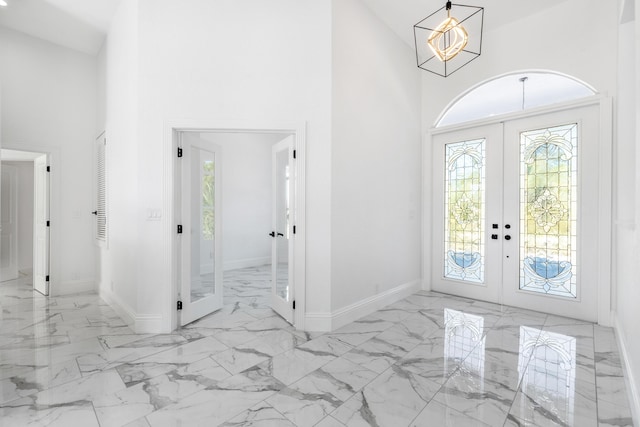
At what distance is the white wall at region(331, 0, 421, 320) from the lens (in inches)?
133

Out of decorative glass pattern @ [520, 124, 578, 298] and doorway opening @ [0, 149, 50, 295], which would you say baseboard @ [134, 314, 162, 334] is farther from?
doorway opening @ [0, 149, 50, 295]

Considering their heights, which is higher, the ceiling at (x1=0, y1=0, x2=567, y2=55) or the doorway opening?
the ceiling at (x1=0, y1=0, x2=567, y2=55)

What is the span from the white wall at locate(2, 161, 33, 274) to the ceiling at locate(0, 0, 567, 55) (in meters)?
3.81

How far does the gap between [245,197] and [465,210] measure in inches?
182

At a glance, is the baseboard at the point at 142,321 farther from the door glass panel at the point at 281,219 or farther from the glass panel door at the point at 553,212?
the glass panel door at the point at 553,212

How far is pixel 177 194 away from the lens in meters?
3.25

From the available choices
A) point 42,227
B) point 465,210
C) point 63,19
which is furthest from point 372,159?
point 42,227

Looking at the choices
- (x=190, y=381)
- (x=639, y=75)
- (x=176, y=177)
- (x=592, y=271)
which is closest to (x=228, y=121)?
(x=176, y=177)

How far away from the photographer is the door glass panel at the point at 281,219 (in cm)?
373

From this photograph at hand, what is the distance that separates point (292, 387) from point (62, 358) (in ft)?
6.81

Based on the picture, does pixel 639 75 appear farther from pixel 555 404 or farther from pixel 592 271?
pixel 592 271

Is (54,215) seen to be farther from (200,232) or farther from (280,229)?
(280,229)

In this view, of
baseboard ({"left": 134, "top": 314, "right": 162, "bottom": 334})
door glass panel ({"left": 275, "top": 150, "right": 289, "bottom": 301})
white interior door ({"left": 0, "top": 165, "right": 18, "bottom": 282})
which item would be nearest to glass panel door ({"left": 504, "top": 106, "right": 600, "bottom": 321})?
door glass panel ({"left": 275, "top": 150, "right": 289, "bottom": 301})

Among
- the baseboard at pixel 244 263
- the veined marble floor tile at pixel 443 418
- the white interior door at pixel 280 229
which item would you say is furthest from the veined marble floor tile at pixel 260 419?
the baseboard at pixel 244 263
